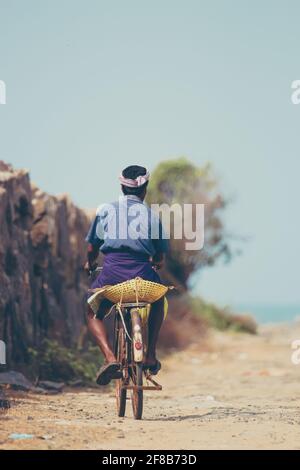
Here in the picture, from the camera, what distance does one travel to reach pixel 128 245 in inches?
338

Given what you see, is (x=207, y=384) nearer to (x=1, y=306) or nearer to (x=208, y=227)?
(x=1, y=306)

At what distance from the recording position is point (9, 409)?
355 inches

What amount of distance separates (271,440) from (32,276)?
6.81 m

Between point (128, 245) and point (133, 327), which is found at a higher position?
point (128, 245)

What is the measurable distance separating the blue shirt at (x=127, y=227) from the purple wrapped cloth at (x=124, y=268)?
60mm

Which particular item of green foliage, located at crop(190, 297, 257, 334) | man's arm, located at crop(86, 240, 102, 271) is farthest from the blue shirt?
green foliage, located at crop(190, 297, 257, 334)

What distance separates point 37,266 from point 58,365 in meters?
1.50

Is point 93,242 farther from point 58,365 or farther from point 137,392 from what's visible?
point 58,365

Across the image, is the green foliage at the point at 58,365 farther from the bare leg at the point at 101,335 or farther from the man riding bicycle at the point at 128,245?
the man riding bicycle at the point at 128,245

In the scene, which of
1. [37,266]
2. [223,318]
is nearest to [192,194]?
[223,318]

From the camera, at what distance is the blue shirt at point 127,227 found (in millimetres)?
8586
